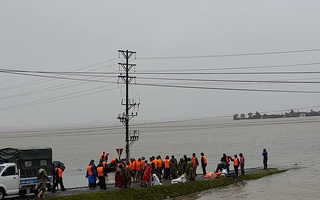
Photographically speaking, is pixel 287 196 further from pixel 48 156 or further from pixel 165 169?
pixel 48 156

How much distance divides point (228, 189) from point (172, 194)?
4512 millimetres

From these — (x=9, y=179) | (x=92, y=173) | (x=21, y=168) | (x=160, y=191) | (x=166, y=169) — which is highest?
(x=21, y=168)

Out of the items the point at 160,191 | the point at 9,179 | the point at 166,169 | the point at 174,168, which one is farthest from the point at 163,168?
the point at 9,179

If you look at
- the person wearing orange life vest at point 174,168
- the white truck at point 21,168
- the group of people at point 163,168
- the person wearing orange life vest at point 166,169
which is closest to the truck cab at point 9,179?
the white truck at point 21,168

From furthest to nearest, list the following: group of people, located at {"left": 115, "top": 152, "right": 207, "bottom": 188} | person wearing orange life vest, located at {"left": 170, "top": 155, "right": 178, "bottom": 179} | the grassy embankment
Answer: person wearing orange life vest, located at {"left": 170, "top": 155, "right": 178, "bottom": 179}
group of people, located at {"left": 115, "top": 152, "right": 207, "bottom": 188}
the grassy embankment

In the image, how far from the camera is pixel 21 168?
21.9m

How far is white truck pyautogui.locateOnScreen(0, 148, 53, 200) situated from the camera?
20328 mm

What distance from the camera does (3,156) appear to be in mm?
22484

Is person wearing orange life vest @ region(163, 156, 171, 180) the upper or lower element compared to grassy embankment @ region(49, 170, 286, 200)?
upper

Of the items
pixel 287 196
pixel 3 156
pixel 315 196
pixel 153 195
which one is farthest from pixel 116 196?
pixel 315 196

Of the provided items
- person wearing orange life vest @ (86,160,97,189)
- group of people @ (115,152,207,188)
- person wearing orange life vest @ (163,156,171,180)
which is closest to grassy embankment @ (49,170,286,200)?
group of people @ (115,152,207,188)

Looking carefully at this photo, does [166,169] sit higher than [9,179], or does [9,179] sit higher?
[9,179]

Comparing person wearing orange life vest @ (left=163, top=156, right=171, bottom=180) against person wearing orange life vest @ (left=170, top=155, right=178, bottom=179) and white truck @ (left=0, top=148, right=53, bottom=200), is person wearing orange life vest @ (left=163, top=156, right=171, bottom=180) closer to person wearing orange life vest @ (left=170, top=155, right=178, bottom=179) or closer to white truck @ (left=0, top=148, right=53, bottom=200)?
person wearing orange life vest @ (left=170, top=155, right=178, bottom=179)

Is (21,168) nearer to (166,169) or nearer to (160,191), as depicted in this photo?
(160,191)
